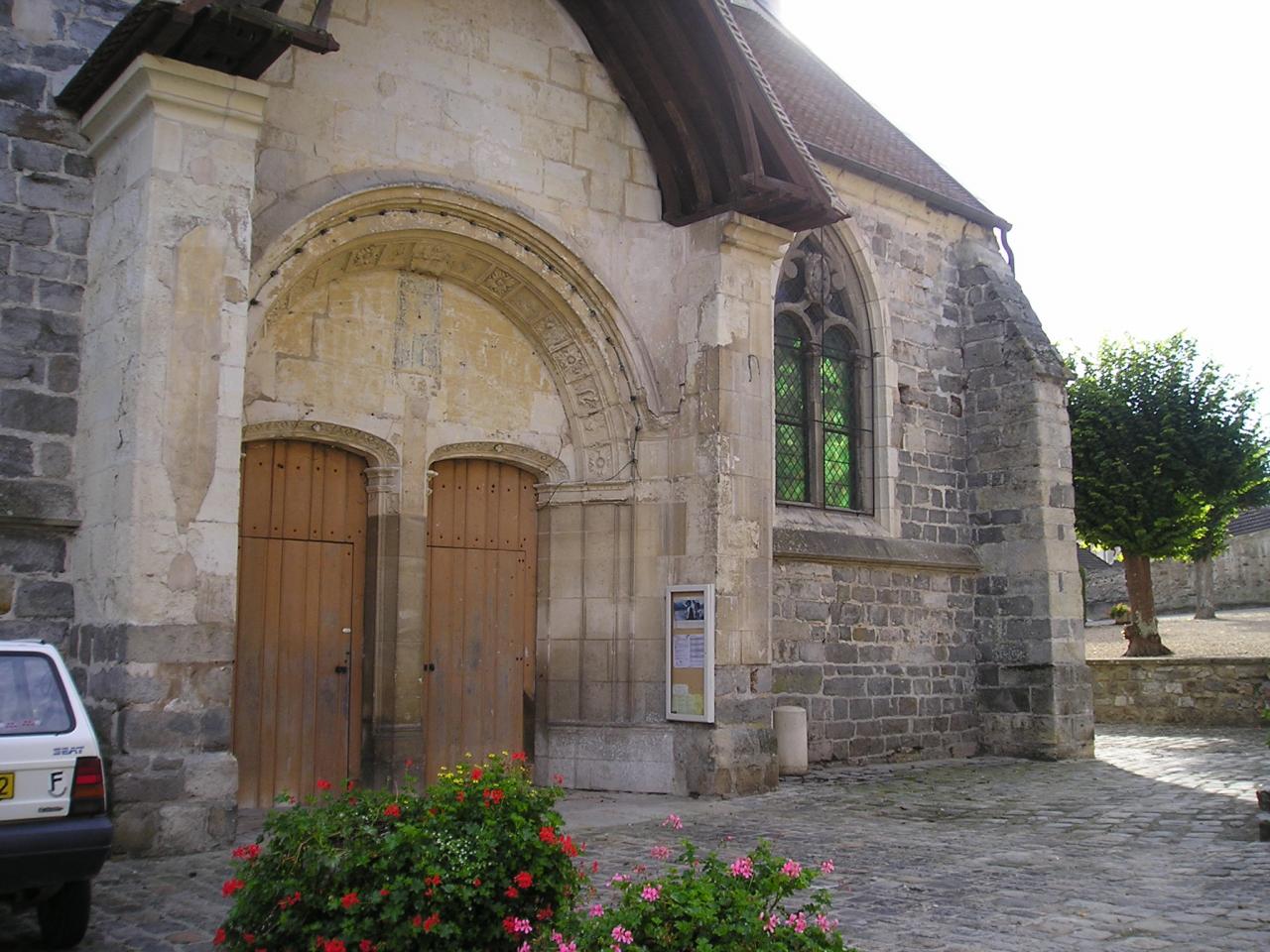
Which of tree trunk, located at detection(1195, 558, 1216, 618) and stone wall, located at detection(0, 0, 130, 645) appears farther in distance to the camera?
tree trunk, located at detection(1195, 558, 1216, 618)

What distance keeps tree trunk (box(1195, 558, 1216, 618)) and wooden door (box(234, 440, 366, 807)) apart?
3060 centimetres

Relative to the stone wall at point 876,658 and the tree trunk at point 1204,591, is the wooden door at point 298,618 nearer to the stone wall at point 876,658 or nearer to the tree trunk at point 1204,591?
the stone wall at point 876,658

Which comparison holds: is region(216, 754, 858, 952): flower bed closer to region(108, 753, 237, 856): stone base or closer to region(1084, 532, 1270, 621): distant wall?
region(108, 753, 237, 856): stone base

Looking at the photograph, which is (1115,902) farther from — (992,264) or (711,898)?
(992,264)

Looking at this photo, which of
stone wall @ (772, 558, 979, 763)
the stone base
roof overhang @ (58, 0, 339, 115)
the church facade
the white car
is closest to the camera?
the white car

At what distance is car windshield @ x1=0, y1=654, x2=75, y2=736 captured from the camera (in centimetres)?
535

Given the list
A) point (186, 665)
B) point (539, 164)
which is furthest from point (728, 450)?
point (186, 665)

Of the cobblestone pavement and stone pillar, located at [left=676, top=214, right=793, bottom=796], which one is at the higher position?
stone pillar, located at [left=676, top=214, right=793, bottom=796]

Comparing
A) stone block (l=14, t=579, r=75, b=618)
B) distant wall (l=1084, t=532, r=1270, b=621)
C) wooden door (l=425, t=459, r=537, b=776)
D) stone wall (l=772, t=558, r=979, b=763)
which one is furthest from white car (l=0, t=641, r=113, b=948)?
distant wall (l=1084, t=532, r=1270, b=621)

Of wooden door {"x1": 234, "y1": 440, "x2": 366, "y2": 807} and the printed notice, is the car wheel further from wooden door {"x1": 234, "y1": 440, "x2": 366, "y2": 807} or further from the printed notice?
the printed notice

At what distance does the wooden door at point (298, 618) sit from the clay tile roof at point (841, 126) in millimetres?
6194

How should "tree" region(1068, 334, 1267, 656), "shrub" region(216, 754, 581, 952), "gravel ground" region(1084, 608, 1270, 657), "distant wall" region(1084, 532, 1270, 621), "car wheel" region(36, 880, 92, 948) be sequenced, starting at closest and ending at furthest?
"shrub" region(216, 754, 581, 952), "car wheel" region(36, 880, 92, 948), "tree" region(1068, 334, 1267, 656), "gravel ground" region(1084, 608, 1270, 657), "distant wall" region(1084, 532, 1270, 621)

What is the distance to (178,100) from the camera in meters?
7.67

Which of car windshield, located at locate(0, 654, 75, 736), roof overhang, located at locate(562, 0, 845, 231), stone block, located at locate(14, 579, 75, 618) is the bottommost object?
car windshield, located at locate(0, 654, 75, 736)
